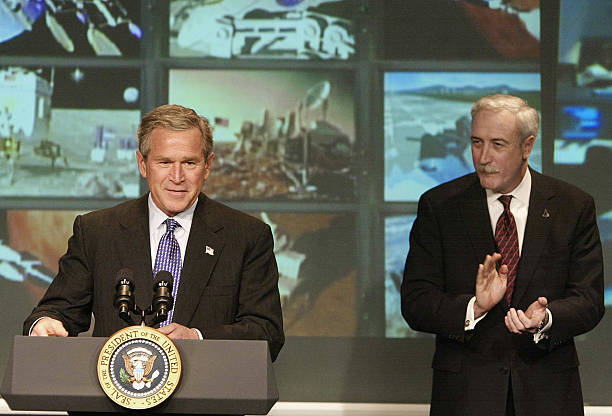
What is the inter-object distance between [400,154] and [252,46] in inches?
32.5

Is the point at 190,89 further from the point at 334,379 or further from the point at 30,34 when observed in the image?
the point at 334,379

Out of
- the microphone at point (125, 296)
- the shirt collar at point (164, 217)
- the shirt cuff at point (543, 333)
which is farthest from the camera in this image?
the shirt cuff at point (543, 333)

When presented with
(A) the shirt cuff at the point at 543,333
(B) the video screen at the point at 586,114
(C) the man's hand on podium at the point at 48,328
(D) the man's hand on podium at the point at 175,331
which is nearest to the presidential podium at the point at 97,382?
(D) the man's hand on podium at the point at 175,331

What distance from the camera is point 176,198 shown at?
2.97 meters

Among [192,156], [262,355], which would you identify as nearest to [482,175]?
[192,156]

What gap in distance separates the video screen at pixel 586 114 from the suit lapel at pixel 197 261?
1952 millimetres

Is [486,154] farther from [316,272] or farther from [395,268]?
[316,272]

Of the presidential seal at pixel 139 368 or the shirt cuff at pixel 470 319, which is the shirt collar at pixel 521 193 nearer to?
the shirt cuff at pixel 470 319

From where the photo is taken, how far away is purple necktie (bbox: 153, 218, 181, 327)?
2959 mm

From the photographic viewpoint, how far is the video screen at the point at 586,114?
4359 millimetres

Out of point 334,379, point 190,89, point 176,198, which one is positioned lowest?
point 334,379

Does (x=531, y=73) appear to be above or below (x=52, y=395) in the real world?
above

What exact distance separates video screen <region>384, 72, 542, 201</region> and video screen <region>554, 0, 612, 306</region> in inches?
6.4

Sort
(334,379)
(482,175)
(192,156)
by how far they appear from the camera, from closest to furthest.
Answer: (192,156)
(482,175)
(334,379)
